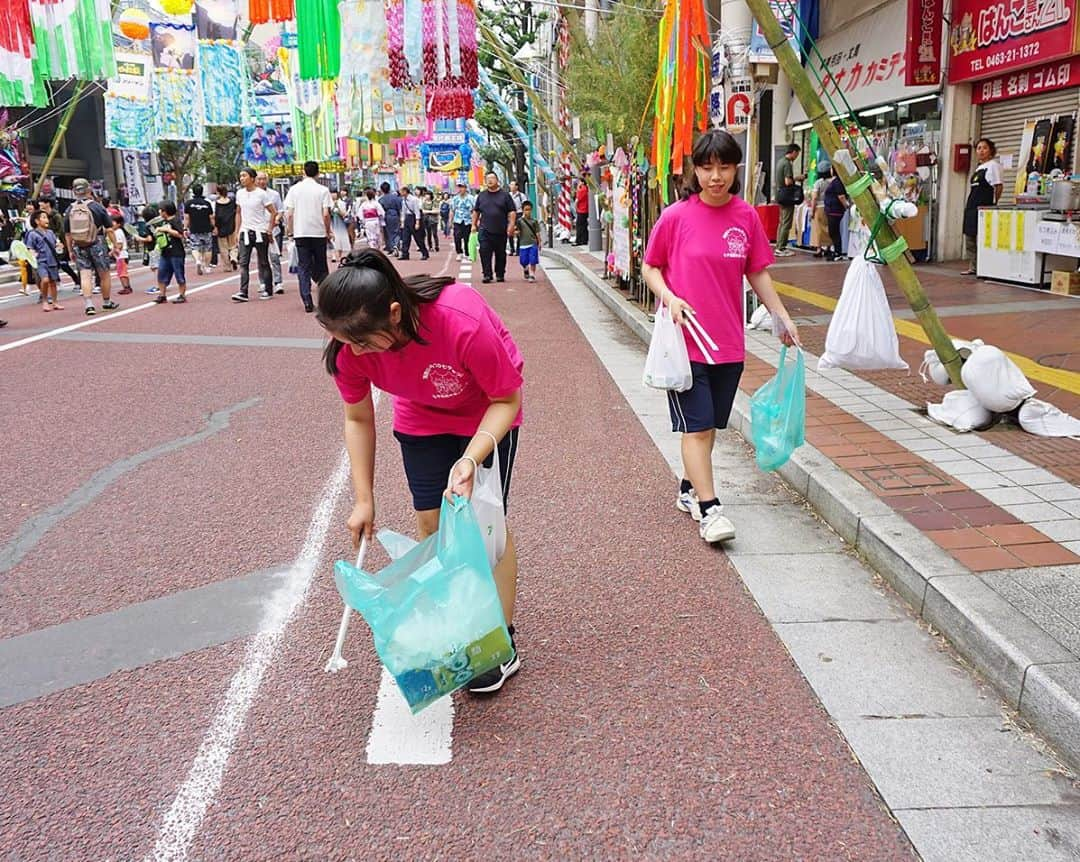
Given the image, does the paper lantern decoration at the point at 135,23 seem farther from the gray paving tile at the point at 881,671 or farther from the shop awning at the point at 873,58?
the gray paving tile at the point at 881,671

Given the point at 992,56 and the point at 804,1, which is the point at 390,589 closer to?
the point at 992,56

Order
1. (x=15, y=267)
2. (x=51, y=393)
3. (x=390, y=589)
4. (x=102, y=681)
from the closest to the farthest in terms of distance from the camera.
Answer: (x=390, y=589) → (x=102, y=681) → (x=51, y=393) → (x=15, y=267)

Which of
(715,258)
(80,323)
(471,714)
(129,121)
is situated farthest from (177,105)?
(471,714)

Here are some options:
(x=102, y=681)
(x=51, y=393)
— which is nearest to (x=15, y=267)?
(x=51, y=393)

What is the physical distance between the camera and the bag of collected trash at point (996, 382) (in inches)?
218

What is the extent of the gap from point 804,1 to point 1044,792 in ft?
64.0

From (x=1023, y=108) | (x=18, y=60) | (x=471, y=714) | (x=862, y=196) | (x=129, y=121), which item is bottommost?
(x=471, y=714)

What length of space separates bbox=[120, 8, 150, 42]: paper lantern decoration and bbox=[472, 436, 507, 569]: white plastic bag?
24873mm

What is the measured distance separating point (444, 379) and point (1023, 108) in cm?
1353

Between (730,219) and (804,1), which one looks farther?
(804,1)

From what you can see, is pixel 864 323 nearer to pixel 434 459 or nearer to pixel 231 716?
pixel 434 459

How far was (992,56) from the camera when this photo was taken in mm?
13633

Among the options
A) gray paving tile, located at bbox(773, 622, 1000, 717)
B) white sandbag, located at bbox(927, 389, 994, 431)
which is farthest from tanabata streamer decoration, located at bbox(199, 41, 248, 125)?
gray paving tile, located at bbox(773, 622, 1000, 717)

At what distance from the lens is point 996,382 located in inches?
219
